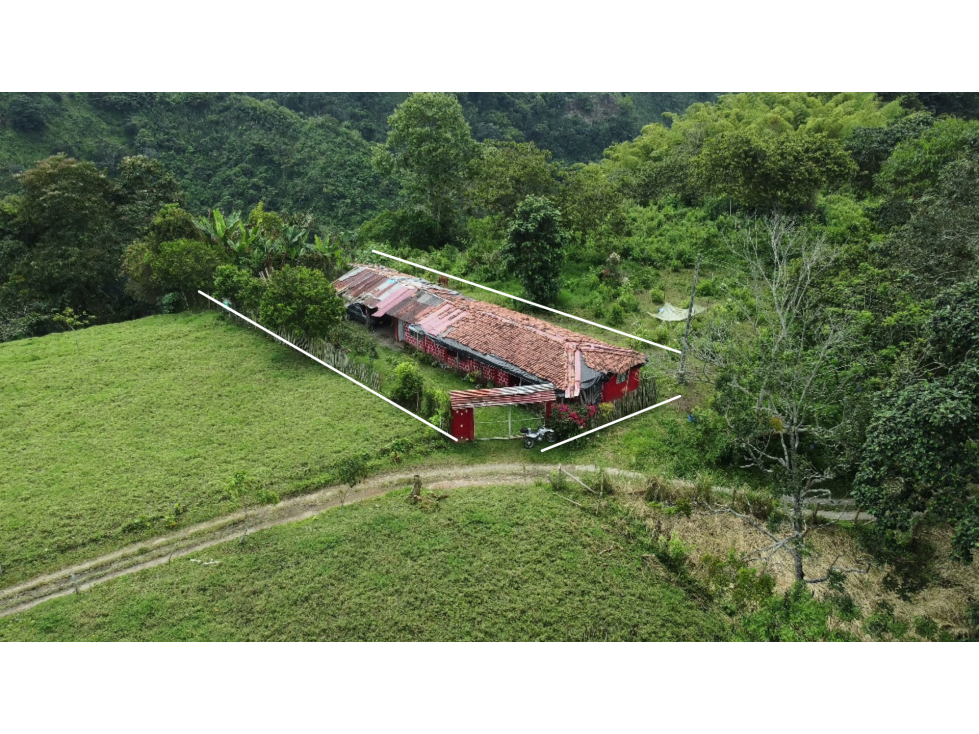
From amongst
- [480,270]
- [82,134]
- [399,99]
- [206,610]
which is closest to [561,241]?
[480,270]

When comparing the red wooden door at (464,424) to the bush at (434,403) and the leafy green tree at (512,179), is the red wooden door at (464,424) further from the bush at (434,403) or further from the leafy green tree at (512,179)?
the leafy green tree at (512,179)

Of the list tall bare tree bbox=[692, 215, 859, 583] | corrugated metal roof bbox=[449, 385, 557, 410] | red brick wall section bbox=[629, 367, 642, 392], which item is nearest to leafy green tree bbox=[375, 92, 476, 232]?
red brick wall section bbox=[629, 367, 642, 392]

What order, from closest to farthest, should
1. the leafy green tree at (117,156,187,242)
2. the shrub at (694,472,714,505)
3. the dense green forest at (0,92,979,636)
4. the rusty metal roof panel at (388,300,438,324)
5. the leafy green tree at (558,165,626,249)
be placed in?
1. the dense green forest at (0,92,979,636)
2. the shrub at (694,472,714,505)
3. the rusty metal roof panel at (388,300,438,324)
4. the leafy green tree at (558,165,626,249)
5. the leafy green tree at (117,156,187,242)

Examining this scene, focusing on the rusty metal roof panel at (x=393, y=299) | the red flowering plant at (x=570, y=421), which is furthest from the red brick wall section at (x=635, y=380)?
the rusty metal roof panel at (x=393, y=299)

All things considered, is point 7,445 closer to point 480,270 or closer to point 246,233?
point 246,233

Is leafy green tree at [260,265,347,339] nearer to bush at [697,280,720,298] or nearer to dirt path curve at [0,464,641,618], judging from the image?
dirt path curve at [0,464,641,618]
